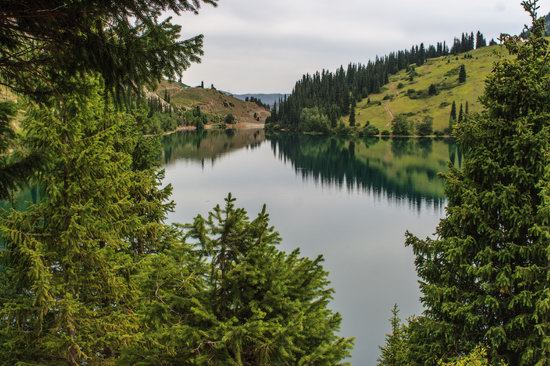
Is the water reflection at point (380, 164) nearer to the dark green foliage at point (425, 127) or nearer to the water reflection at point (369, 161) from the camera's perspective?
the water reflection at point (369, 161)

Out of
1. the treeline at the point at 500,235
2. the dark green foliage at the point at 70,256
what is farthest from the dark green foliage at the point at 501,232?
the dark green foliage at the point at 70,256

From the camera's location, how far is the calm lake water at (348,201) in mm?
39625

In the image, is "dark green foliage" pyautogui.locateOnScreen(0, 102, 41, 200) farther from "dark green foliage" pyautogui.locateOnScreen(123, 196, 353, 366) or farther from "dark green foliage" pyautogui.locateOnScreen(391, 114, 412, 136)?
"dark green foliage" pyautogui.locateOnScreen(391, 114, 412, 136)

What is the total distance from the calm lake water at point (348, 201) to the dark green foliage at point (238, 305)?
18.0 meters

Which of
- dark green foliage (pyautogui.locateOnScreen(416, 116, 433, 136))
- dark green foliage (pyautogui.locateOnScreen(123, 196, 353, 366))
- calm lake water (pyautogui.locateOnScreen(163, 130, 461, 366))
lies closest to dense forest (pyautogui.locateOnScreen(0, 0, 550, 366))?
dark green foliage (pyautogui.locateOnScreen(123, 196, 353, 366))

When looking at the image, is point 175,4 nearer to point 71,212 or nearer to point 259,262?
point 259,262

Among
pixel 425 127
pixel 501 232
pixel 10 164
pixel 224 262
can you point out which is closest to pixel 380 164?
pixel 425 127

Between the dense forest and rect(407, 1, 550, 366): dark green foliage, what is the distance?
0.05 metres

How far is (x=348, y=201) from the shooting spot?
81.7m

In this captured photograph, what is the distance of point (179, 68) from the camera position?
6699 millimetres

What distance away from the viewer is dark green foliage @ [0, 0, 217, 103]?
227 inches

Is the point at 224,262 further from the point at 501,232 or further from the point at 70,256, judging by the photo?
the point at 501,232

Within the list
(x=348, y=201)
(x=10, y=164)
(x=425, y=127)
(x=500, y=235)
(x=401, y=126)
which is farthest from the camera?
(x=401, y=126)

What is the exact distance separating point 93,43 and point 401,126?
622 feet
